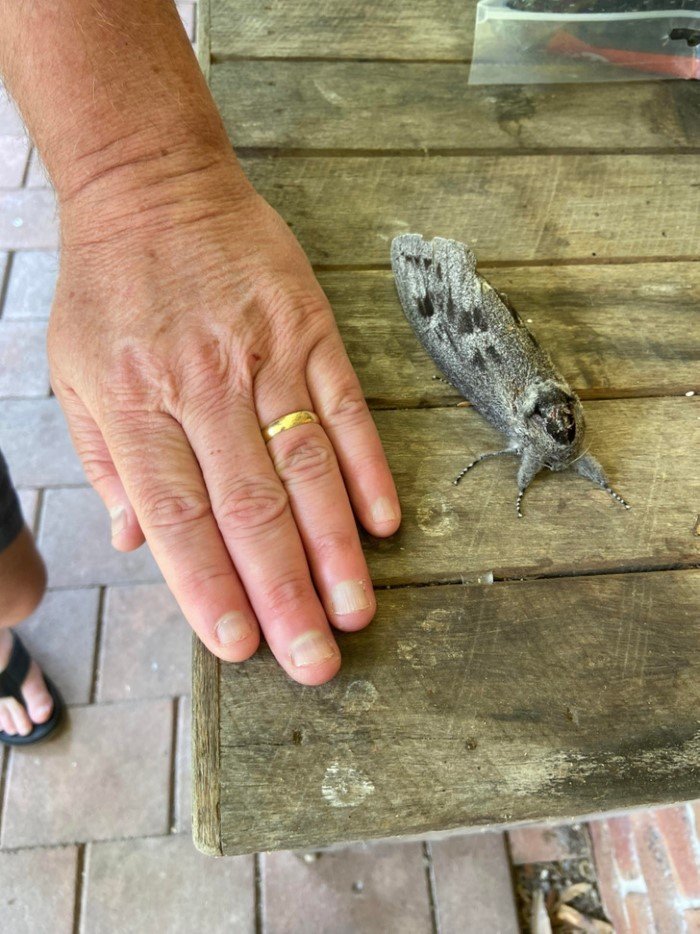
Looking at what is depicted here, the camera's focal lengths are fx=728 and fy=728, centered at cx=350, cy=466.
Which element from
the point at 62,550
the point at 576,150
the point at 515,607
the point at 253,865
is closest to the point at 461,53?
the point at 576,150

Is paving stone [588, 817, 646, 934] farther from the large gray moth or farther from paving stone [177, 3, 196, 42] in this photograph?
paving stone [177, 3, 196, 42]

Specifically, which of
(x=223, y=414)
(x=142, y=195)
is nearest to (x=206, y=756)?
(x=223, y=414)

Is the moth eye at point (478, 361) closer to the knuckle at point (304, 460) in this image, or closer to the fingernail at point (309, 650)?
the knuckle at point (304, 460)

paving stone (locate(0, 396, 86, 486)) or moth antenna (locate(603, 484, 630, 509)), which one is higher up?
moth antenna (locate(603, 484, 630, 509))

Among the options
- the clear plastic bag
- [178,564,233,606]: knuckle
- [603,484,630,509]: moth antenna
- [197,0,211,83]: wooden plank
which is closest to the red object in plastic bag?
the clear plastic bag

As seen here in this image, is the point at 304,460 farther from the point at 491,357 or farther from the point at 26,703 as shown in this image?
the point at 26,703
